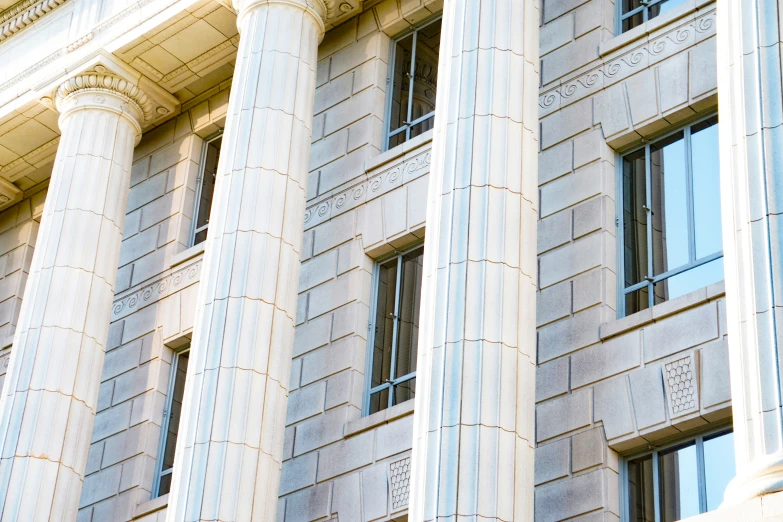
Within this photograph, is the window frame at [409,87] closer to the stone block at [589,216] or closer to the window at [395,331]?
the window at [395,331]

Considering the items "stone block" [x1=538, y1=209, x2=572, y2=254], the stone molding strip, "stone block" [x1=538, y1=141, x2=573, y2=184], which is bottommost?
"stone block" [x1=538, y1=209, x2=572, y2=254]

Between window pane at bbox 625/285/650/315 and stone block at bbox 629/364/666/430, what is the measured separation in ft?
3.58

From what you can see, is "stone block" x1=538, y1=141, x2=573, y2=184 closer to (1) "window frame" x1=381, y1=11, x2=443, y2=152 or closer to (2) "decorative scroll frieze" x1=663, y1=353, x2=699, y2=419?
(1) "window frame" x1=381, y1=11, x2=443, y2=152

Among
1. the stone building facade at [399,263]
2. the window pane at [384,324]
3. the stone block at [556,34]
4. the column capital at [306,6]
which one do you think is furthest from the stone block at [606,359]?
the column capital at [306,6]

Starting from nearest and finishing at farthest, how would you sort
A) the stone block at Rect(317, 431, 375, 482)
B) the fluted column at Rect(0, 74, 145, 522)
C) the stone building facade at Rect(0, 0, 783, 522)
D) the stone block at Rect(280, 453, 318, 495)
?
the stone building facade at Rect(0, 0, 783, 522) → the stone block at Rect(317, 431, 375, 482) → the stone block at Rect(280, 453, 318, 495) → the fluted column at Rect(0, 74, 145, 522)

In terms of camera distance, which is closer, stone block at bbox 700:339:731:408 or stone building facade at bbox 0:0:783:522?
stone building facade at bbox 0:0:783:522

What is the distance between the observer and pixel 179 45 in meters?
22.8

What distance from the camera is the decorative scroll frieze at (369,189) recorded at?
66.3 feet

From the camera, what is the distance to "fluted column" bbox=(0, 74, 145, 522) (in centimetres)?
1938

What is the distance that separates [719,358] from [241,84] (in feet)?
25.3

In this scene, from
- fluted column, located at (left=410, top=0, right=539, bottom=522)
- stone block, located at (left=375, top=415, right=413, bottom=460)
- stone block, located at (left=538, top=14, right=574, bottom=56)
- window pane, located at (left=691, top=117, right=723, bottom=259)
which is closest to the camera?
fluted column, located at (left=410, top=0, right=539, bottom=522)

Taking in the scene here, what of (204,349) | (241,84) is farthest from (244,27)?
(204,349)

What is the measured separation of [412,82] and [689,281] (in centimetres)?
656

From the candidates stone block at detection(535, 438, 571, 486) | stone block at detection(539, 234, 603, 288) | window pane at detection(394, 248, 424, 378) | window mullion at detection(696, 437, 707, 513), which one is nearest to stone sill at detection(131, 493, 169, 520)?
window pane at detection(394, 248, 424, 378)
